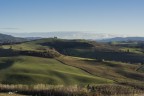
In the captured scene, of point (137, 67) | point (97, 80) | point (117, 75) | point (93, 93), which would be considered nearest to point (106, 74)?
point (117, 75)

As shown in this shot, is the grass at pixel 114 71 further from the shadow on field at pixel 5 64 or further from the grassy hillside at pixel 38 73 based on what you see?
the shadow on field at pixel 5 64

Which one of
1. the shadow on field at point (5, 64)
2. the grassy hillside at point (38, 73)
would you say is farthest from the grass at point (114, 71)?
the shadow on field at point (5, 64)

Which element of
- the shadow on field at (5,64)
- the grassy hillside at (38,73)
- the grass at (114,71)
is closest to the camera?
the grassy hillside at (38,73)

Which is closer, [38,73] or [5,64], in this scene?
[38,73]

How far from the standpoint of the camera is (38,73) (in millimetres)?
118625

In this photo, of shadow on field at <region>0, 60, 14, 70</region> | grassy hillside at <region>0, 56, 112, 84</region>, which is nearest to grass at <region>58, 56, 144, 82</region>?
grassy hillside at <region>0, 56, 112, 84</region>

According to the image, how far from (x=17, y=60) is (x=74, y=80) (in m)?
41.4

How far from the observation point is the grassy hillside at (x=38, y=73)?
107 meters

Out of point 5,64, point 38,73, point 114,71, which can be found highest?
point 5,64

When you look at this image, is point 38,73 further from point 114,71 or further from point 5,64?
point 114,71

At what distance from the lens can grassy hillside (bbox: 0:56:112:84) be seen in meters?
107

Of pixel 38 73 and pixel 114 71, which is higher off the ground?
pixel 38 73

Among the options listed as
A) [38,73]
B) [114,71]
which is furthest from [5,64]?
[114,71]

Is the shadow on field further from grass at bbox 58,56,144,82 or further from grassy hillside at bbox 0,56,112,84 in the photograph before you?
grass at bbox 58,56,144,82
